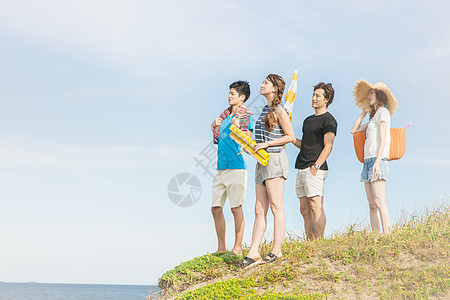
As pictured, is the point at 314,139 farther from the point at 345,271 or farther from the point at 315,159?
the point at 345,271

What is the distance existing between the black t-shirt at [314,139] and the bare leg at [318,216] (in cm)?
60

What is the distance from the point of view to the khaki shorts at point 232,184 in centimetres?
767

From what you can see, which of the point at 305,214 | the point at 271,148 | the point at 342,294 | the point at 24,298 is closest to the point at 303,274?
the point at 342,294

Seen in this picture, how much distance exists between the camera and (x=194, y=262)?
8.23 metres

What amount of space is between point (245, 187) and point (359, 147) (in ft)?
7.89

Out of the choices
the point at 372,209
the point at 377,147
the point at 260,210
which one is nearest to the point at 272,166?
the point at 260,210

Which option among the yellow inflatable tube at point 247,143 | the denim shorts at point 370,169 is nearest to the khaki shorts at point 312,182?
the denim shorts at point 370,169

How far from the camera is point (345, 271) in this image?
21.8ft

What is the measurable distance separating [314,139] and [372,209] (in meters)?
1.73

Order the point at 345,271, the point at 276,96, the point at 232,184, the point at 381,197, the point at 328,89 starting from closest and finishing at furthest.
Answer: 1. the point at 345,271
2. the point at 276,96
3. the point at 381,197
4. the point at 232,184
5. the point at 328,89

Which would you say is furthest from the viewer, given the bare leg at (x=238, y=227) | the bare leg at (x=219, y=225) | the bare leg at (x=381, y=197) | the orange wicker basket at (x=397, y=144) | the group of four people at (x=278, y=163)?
the bare leg at (x=219, y=225)

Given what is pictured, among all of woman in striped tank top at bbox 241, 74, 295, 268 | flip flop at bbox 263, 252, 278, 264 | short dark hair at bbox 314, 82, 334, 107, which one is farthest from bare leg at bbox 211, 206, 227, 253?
short dark hair at bbox 314, 82, 334, 107

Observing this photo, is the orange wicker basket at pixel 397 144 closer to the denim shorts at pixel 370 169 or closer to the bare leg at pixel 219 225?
the denim shorts at pixel 370 169

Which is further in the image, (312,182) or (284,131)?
(312,182)
